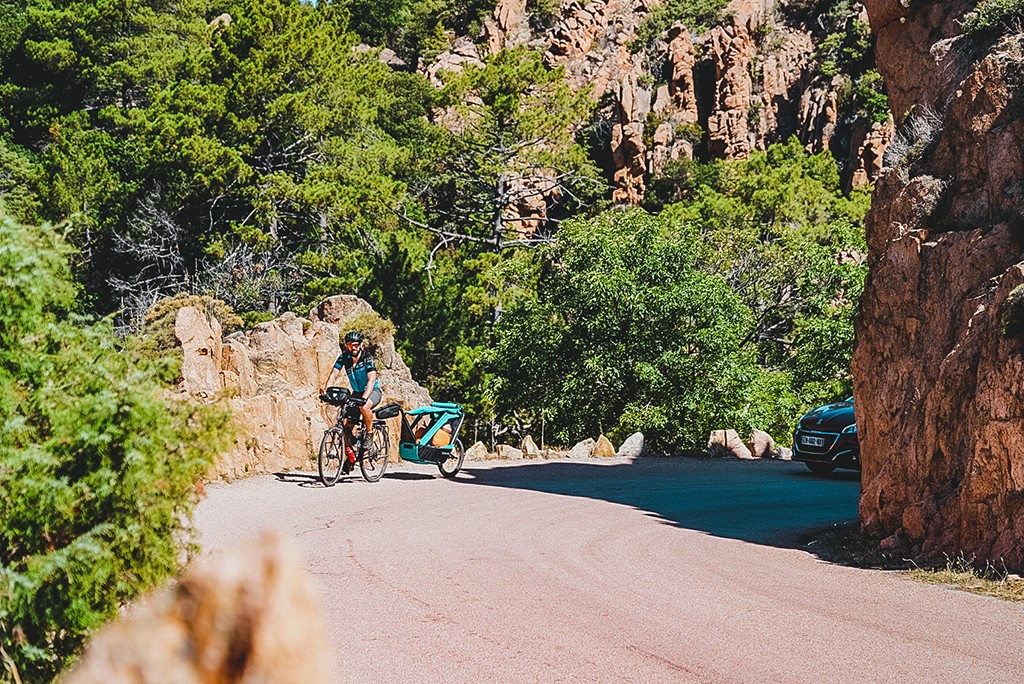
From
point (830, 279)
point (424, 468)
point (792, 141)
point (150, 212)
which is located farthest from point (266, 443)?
point (792, 141)

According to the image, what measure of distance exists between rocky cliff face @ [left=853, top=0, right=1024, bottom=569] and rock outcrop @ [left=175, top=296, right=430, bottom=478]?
8.60m

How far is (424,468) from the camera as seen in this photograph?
16734 mm

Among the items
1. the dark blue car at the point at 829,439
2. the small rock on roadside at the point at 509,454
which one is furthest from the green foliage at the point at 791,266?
the small rock on roadside at the point at 509,454

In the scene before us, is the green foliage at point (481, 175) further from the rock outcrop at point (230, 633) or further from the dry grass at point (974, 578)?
the rock outcrop at point (230, 633)

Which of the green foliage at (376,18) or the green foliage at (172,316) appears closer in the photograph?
the green foliage at (172,316)

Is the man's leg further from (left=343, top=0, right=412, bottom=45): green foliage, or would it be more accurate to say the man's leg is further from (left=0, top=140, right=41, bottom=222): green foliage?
(left=343, top=0, right=412, bottom=45): green foliage

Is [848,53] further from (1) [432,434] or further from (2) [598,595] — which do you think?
(2) [598,595]

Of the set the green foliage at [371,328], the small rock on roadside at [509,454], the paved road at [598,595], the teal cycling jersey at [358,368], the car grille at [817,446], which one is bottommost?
the paved road at [598,595]

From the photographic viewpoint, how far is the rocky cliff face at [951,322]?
8.60 meters

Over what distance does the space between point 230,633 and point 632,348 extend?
23577mm

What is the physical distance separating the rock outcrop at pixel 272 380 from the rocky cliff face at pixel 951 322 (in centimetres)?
860

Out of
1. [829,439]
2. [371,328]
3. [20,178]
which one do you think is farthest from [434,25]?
[829,439]

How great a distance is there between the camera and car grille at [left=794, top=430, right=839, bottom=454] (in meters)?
17.6

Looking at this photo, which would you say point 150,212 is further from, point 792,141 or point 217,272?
point 792,141
